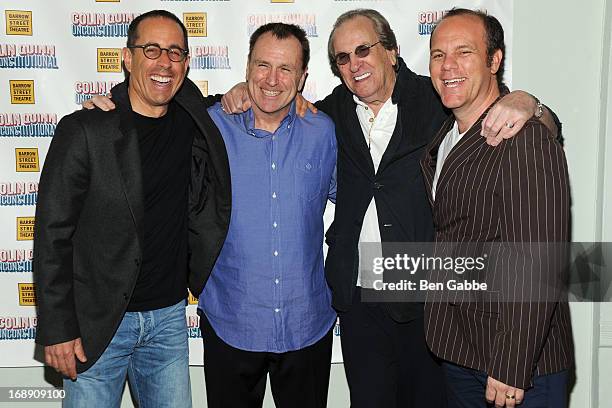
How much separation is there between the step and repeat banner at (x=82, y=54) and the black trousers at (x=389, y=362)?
1.23m

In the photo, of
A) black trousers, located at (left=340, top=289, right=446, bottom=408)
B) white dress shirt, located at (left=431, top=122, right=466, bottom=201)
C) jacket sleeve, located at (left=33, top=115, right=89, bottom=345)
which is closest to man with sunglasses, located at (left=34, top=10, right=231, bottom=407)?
jacket sleeve, located at (left=33, top=115, right=89, bottom=345)

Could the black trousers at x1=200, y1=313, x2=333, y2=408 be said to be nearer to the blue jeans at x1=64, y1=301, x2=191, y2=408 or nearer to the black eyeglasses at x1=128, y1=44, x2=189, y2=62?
the blue jeans at x1=64, y1=301, x2=191, y2=408

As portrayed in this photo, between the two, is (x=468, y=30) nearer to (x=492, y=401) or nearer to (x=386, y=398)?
(x=492, y=401)

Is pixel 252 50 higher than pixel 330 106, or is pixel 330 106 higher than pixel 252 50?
pixel 252 50

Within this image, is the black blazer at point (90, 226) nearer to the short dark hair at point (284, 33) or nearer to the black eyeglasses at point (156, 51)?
the black eyeglasses at point (156, 51)

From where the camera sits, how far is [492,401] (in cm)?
183

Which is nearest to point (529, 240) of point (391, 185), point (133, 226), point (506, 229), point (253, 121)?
point (506, 229)

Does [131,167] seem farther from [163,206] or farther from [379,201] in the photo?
[379,201]

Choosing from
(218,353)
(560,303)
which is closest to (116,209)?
(218,353)

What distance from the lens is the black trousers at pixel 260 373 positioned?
2449 mm

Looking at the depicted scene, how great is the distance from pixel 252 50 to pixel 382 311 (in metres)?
→ 1.16

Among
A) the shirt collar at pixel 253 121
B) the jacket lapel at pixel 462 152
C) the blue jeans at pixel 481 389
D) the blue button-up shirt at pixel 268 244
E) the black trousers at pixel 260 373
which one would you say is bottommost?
the black trousers at pixel 260 373

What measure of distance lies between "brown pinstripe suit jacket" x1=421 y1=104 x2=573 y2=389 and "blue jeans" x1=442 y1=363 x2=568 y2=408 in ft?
0.13

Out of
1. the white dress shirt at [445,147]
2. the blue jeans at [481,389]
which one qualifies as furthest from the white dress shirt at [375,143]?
the blue jeans at [481,389]
